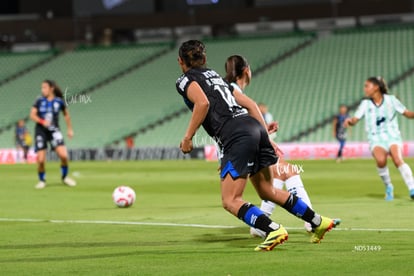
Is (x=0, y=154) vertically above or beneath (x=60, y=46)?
beneath

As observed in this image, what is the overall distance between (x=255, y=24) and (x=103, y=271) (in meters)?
42.7

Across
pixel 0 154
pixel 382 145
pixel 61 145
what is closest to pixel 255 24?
pixel 0 154

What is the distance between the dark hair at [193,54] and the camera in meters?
9.91

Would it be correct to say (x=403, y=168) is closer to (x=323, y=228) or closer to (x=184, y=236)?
(x=184, y=236)

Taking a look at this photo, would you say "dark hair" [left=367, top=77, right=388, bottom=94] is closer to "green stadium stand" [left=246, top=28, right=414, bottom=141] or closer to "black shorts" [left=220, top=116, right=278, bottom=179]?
"black shorts" [left=220, top=116, right=278, bottom=179]

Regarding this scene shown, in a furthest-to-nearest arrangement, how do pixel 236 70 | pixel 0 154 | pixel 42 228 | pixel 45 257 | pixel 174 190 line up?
1. pixel 0 154
2. pixel 174 190
3. pixel 42 228
4. pixel 236 70
5. pixel 45 257

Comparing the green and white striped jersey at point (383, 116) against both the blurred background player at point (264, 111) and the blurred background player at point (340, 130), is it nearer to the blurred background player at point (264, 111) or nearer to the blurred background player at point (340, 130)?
the blurred background player at point (264, 111)

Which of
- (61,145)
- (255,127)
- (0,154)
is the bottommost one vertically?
(0,154)

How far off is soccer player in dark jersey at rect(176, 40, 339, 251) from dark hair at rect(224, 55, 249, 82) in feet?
2.77

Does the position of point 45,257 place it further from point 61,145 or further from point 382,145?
point 61,145

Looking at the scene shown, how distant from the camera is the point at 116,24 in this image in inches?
2042

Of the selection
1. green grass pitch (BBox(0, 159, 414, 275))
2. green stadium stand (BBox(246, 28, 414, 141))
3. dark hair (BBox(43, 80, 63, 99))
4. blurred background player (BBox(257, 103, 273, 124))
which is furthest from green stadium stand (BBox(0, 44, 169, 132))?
green grass pitch (BBox(0, 159, 414, 275))

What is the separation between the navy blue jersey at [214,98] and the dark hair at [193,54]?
0.09 m

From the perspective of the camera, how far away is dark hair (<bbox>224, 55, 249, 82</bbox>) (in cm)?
1091
